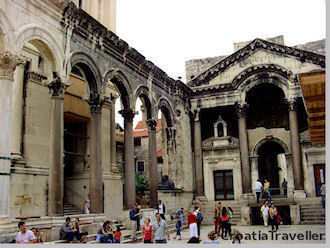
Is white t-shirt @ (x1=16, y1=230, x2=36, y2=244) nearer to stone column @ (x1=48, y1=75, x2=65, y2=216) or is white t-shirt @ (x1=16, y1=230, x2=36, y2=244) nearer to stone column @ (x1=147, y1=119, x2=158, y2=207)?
stone column @ (x1=48, y1=75, x2=65, y2=216)

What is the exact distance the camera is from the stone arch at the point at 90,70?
12867 millimetres

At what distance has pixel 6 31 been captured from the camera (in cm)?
1004

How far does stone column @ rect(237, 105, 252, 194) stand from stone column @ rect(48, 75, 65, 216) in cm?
1056

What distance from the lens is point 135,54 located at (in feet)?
52.6

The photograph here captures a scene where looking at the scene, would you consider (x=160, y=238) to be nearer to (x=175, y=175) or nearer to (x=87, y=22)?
(x=87, y=22)

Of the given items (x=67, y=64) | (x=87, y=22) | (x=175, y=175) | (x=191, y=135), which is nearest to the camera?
(x=67, y=64)

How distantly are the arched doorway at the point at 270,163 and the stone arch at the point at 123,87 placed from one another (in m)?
8.64

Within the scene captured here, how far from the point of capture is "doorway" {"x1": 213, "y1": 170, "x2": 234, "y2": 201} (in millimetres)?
21312

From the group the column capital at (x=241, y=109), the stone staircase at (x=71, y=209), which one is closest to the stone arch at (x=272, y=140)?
the column capital at (x=241, y=109)

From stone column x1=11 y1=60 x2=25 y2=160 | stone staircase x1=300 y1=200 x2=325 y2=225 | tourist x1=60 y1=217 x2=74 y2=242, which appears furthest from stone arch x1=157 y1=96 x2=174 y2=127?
tourist x1=60 y1=217 x2=74 y2=242

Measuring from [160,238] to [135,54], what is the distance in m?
7.60

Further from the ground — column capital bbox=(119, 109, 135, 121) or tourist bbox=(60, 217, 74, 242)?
column capital bbox=(119, 109, 135, 121)

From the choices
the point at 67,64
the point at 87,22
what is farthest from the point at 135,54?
the point at 67,64

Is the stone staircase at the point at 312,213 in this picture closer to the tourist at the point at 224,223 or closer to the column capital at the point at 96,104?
the tourist at the point at 224,223
